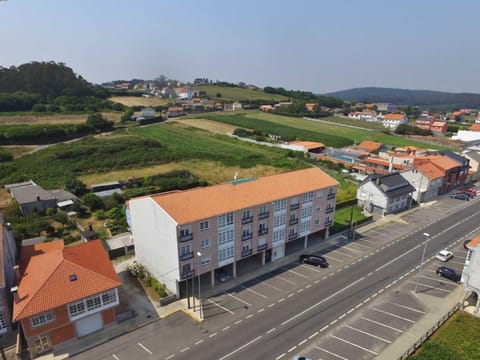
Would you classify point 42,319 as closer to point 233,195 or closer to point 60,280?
point 60,280

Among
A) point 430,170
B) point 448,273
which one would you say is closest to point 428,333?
point 448,273

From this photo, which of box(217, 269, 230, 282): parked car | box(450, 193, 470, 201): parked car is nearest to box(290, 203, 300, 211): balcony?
box(217, 269, 230, 282): parked car

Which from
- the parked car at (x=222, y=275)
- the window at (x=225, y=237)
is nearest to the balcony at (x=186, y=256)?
the window at (x=225, y=237)

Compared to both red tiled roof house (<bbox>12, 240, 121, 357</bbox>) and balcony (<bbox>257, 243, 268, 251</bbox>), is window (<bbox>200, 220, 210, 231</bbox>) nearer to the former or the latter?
balcony (<bbox>257, 243, 268, 251</bbox>)

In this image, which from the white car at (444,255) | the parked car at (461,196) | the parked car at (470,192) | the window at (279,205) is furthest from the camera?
the parked car at (470,192)

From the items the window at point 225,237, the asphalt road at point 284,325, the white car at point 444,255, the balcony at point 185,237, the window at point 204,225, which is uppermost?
the window at point 204,225

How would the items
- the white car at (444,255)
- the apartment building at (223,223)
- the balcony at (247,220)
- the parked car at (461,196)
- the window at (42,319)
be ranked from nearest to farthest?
the window at (42,319) → the apartment building at (223,223) → the balcony at (247,220) → the white car at (444,255) → the parked car at (461,196)

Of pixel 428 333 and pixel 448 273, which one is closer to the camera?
pixel 428 333

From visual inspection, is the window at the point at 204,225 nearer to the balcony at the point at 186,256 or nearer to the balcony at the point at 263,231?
the balcony at the point at 186,256
